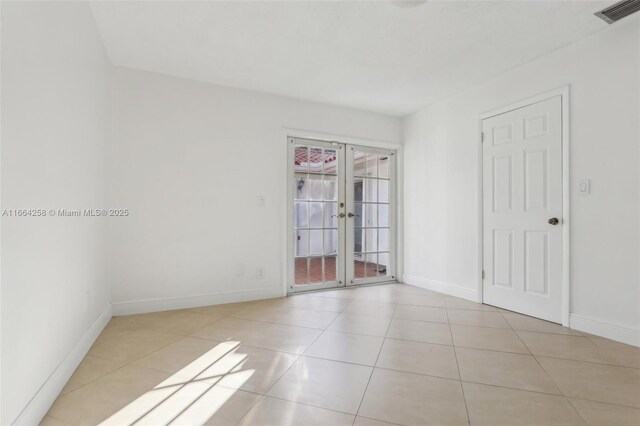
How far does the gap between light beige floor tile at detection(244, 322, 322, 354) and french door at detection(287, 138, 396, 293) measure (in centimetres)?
126

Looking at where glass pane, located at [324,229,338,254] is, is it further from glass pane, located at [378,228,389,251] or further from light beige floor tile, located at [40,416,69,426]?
light beige floor tile, located at [40,416,69,426]

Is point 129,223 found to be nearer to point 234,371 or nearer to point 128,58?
point 128,58

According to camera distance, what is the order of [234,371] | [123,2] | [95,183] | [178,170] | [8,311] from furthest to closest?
[178,170] → [95,183] → [123,2] → [234,371] → [8,311]

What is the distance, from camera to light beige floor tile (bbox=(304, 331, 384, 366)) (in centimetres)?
215

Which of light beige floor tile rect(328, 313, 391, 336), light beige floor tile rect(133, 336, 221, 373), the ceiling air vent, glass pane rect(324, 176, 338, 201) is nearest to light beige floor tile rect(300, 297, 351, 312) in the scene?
light beige floor tile rect(328, 313, 391, 336)

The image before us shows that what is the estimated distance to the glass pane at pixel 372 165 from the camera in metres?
4.54

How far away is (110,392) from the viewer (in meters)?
1.72

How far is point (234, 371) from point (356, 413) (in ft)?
2.68

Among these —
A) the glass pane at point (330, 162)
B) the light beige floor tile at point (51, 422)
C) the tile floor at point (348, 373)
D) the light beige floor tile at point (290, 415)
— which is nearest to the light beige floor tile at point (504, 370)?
the tile floor at point (348, 373)

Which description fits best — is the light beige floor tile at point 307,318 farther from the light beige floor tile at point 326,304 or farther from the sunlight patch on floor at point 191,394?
the sunlight patch on floor at point 191,394

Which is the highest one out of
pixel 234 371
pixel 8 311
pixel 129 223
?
pixel 129 223

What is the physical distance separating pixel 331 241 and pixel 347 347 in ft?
6.56

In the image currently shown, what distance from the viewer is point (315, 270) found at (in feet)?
13.7

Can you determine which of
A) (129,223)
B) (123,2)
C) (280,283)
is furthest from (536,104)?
(129,223)
